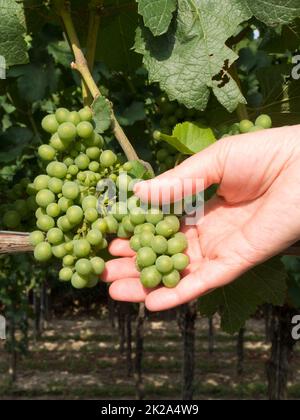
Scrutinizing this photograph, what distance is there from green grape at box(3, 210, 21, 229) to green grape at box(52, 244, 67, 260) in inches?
15.3

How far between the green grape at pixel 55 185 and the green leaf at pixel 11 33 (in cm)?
41

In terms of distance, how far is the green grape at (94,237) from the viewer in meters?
1.67

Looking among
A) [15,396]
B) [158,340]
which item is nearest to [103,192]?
[15,396]

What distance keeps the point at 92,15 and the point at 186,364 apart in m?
7.69

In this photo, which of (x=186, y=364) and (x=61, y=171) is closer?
(x=61, y=171)

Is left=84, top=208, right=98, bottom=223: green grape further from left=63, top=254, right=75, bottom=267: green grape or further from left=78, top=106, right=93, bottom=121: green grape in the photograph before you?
left=78, top=106, right=93, bottom=121: green grape

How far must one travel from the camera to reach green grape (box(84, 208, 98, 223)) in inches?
66.3

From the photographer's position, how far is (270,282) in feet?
7.03

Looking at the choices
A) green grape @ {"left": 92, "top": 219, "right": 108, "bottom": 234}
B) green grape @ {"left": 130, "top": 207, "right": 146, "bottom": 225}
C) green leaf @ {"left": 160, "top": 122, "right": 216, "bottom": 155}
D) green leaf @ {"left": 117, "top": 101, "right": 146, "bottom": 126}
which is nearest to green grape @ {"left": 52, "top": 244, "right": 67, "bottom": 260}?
green grape @ {"left": 92, "top": 219, "right": 108, "bottom": 234}

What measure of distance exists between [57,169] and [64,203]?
0.38 feet

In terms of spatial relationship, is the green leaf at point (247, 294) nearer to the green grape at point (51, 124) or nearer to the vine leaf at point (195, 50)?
the vine leaf at point (195, 50)

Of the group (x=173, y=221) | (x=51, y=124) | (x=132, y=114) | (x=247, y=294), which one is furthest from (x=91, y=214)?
(x=132, y=114)

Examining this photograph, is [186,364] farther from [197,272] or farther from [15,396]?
[197,272]

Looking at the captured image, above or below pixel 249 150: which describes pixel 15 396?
below
